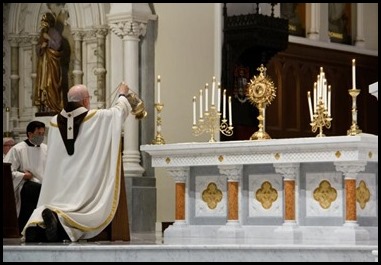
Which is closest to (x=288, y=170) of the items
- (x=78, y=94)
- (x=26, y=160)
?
(x=78, y=94)

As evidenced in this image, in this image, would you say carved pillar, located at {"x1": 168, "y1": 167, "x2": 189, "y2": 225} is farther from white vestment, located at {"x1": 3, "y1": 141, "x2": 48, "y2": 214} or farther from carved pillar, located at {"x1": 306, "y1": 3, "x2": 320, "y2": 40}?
carved pillar, located at {"x1": 306, "y1": 3, "x2": 320, "y2": 40}

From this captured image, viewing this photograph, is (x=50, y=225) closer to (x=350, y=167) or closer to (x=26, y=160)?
(x=26, y=160)

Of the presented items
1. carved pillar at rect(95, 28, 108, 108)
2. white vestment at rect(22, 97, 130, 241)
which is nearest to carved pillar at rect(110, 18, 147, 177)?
carved pillar at rect(95, 28, 108, 108)

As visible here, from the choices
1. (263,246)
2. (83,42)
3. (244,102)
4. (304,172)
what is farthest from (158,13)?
(263,246)

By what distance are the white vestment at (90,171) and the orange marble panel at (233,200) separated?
3.95 feet

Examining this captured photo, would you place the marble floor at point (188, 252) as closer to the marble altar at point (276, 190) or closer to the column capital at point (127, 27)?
the marble altar at point (276, 190)

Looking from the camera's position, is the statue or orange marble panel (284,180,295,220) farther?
the statue

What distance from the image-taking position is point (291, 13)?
1998 cm

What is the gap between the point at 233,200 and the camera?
1181 centimetres

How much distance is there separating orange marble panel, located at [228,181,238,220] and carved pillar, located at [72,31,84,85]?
513cm

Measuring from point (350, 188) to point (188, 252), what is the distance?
Answer: 1.91 metres

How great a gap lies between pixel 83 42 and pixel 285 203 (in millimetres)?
5947

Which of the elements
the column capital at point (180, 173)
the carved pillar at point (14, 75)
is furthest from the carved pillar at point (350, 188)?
the carved pillar at point (14, 75)

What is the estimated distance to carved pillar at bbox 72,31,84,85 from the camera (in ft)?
53.5
